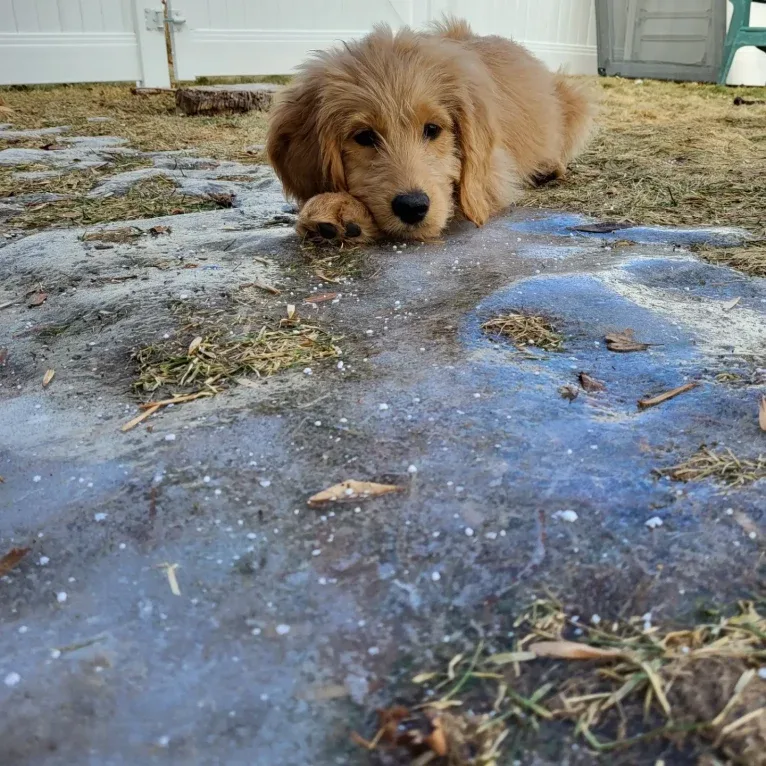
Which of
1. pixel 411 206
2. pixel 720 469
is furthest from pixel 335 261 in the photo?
pixel 720 469

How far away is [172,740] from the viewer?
1.01 metres

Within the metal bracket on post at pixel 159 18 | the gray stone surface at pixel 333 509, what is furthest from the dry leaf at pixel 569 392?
the metal bracket on post at pixel 159 18

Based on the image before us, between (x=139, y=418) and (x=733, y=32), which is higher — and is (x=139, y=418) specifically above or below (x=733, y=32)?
below

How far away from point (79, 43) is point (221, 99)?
2.15m

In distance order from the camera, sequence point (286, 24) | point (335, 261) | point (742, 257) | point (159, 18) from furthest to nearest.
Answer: point (286, 24), point (159, 18), point (335, 261), point (742, 257)

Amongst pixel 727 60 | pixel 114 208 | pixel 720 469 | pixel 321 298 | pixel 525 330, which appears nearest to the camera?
pixel 720 469

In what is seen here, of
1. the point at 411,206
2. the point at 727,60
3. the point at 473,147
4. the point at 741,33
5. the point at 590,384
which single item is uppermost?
the point at 741,33

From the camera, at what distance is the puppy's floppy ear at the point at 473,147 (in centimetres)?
344

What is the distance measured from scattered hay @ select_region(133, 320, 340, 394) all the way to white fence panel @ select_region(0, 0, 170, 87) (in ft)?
25.4

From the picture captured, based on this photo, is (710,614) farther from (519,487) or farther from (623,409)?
(623,409)

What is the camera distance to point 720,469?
59.0 inches

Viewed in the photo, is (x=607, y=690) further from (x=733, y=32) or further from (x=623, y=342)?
(x=733, y=32)

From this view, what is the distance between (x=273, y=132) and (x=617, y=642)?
124 inches

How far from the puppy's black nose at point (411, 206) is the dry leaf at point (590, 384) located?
151cm
